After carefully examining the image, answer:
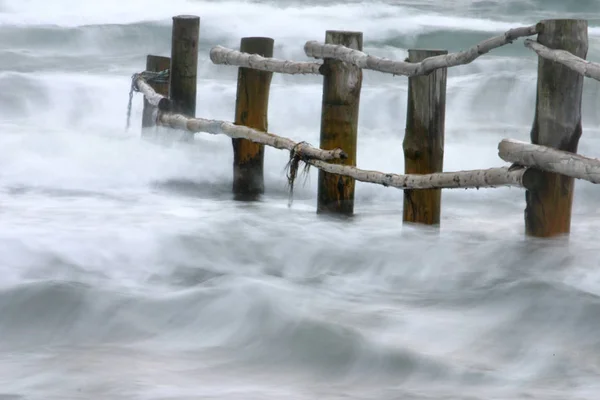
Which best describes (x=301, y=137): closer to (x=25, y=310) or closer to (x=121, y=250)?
(x=121, y=250)

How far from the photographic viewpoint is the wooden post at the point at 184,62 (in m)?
8.08

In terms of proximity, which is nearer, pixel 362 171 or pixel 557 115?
pixel 557 115

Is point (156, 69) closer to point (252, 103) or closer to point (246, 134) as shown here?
point (252, 103)

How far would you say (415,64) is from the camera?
18.6 feet

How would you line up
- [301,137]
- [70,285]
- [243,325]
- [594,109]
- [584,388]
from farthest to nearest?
[594,109] < [301,137] < [70,285] < [243,325] < [584,388]

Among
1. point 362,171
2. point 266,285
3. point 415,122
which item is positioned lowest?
point 266,285

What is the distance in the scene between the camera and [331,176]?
6.56 metres

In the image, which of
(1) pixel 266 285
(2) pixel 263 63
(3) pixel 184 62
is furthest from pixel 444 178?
(3) pixel 184 62

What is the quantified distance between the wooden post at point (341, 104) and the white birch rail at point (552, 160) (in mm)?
1328

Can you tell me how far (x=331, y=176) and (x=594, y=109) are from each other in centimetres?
848

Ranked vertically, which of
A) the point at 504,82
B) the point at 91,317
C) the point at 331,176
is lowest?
the point at 91,317

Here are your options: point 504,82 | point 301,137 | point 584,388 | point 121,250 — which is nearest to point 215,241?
point 121,250

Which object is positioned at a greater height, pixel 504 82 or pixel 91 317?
pixel 504 82

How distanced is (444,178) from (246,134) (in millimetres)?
1932
